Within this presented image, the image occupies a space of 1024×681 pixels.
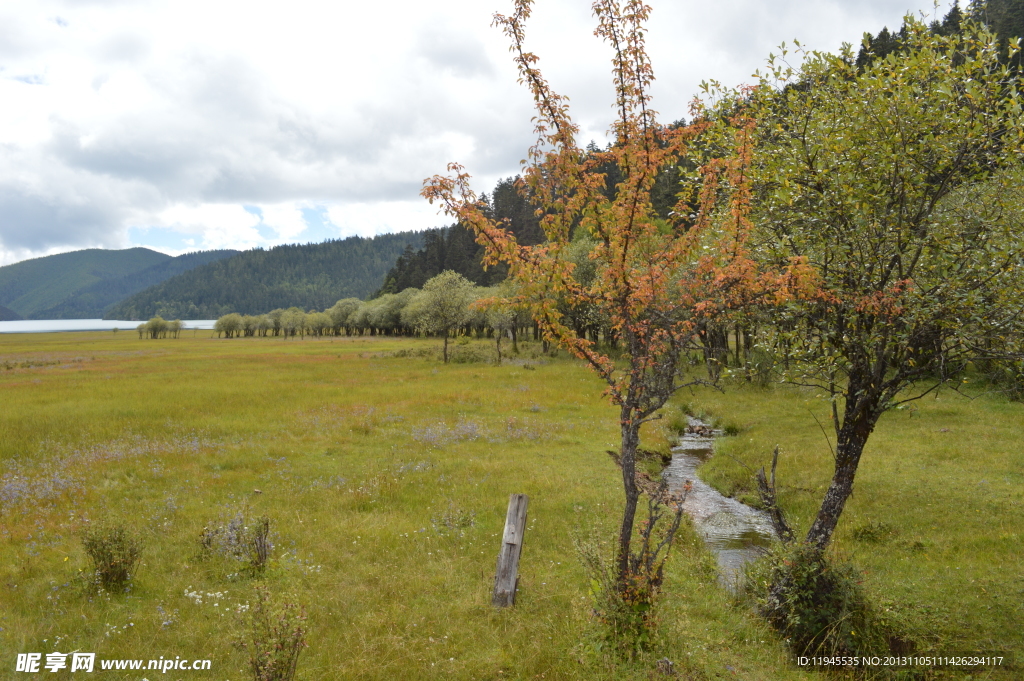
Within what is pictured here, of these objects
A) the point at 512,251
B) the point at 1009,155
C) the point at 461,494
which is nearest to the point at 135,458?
the point at 461,494

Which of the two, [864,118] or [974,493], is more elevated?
[864,118]

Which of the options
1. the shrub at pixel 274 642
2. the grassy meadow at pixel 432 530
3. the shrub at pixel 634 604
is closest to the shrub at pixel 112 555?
the grassy meadow at pixel 432 530

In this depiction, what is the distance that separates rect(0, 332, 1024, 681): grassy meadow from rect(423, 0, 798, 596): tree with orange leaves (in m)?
3.45

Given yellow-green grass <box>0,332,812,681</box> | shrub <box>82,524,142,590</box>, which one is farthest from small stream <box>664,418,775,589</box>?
shrub <box>82,524,142,590</box>

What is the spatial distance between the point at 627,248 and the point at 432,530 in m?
9.96

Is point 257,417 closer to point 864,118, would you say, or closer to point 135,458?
point 135,458

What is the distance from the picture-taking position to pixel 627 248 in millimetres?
8258

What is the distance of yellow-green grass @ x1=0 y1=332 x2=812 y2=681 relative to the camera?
28.5ft

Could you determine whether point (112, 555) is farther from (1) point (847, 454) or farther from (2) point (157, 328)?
(2) point (157, 328)

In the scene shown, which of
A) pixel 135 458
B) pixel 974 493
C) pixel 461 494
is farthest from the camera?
pixel 135 458

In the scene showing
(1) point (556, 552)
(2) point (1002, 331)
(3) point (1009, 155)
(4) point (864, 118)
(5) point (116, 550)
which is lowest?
(1) point (556, 552)

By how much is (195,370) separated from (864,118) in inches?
2481

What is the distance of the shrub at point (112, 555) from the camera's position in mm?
10383

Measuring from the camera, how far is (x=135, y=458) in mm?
20328
